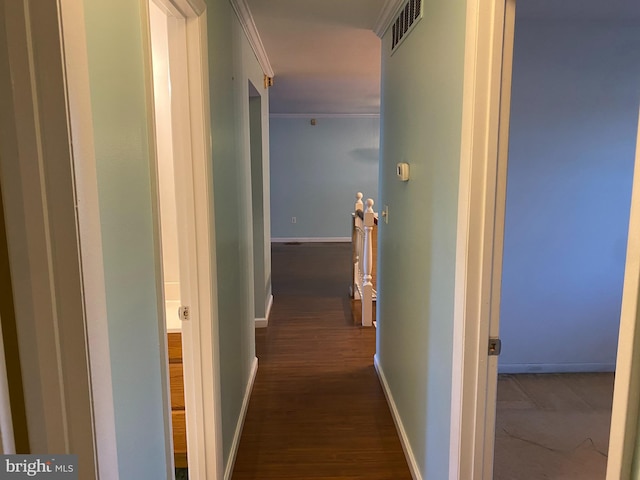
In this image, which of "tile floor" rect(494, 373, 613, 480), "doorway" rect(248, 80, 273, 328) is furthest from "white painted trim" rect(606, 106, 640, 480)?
"doorway" rect(248, 80, 273, 328)

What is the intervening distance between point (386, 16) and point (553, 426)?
2.49m

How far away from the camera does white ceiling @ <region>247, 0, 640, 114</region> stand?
2.50 m

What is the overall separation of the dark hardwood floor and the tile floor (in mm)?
583

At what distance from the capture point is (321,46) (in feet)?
11.0

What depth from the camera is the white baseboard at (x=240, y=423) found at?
2.14 metres

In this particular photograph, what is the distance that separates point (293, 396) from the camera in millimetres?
2949

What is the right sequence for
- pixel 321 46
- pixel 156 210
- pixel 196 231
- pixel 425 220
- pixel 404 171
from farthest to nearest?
pixel 321 46
pixel 404 171
pixel 425 220
pixel 196 231
pixel 156 210

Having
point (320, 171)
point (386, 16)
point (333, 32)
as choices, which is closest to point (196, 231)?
point (386, 16)

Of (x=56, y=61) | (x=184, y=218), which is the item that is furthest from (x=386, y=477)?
(x=56, y=61)

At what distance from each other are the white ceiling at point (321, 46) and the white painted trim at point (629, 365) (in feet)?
7.05

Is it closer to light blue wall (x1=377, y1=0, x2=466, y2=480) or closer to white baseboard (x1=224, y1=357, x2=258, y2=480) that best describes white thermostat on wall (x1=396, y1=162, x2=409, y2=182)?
light blue wall (x1=377, y1=0, x2=466, y2=480)

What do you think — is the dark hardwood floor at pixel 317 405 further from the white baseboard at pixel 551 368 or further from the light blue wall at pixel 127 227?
the light blue wall at pixel 127 227

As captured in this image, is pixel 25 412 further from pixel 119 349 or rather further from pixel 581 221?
pixel 581 221

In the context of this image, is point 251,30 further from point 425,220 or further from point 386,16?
point 425,220
